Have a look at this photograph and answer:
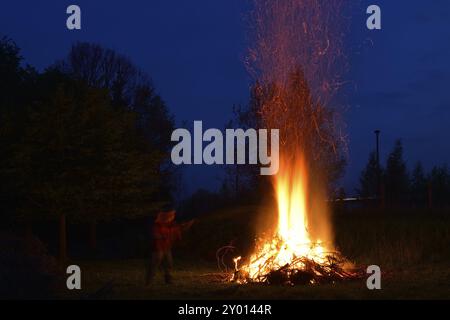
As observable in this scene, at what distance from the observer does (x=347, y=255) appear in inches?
880

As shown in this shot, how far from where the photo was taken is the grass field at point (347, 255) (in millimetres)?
14047

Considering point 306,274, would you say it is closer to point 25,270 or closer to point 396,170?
point 25,270

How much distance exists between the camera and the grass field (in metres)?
14.0

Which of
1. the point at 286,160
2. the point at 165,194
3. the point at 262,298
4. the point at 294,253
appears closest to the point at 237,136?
the point at 165,194

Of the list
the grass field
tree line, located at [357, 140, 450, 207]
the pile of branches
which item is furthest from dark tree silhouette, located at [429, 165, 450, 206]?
the pile of branches

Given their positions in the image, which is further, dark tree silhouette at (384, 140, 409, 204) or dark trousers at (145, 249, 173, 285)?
dark tree silhouette at (384, 140, 409, 204)

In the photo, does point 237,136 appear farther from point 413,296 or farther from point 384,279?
point 413,296

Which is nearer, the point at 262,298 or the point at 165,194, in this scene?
the point at 262,298

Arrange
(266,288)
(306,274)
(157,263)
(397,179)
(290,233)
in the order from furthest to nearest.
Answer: (397,179)
(290,233)
(157,263)
(306,274)
(266,288)

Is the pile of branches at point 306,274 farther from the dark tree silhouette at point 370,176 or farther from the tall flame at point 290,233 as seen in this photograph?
the dark tree silhouette at point 370,176

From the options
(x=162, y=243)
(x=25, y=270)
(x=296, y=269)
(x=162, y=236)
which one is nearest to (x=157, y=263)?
(x=162, y=243)

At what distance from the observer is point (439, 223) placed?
22.6 m

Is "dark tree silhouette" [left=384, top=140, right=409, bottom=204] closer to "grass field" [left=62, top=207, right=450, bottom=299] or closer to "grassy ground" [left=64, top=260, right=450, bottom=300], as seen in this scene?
"grass field" [left=62, top=207, right=450, bottom=299]
